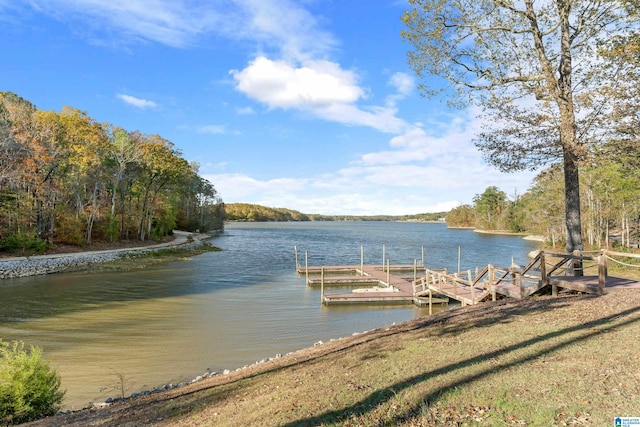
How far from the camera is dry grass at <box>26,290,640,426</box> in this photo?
159 inches

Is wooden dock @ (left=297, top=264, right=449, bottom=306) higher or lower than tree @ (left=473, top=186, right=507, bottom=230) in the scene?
lower

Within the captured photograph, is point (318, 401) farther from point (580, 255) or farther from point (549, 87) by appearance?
point (549, 87)

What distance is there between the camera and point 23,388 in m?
5.57

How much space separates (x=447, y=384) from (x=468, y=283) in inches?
451

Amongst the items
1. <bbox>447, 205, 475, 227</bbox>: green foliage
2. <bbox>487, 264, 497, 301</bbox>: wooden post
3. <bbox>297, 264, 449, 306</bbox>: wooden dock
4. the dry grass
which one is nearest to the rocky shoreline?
<bbox>297, 264, 449, 306</bbox>: wooden dock

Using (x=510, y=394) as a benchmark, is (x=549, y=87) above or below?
above

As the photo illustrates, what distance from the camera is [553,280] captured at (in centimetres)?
1048

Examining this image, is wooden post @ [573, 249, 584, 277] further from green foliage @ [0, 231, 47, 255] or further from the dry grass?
green foliage @ [0, 231, 47, 255]

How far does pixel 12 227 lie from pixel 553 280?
34.8m

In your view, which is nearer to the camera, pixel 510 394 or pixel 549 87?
pixel 510 394

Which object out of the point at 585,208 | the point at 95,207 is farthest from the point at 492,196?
the point at 95,207

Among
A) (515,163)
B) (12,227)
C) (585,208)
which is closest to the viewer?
(515,163)

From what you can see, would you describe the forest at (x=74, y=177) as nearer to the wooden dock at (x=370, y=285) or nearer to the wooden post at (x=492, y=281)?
the wooden dock at (x=370, y=285)

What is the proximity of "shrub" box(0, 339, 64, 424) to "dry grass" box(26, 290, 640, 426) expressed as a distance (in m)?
0.46
